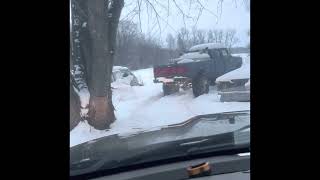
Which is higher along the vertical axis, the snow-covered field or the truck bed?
the truck bed

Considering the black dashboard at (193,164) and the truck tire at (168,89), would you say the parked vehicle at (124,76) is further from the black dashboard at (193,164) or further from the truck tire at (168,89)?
the black dashboard at (193,164)

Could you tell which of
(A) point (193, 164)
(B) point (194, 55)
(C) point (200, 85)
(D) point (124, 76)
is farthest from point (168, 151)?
(B) point (194, 55)

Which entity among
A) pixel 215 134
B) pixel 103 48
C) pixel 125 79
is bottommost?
pixel 215 134

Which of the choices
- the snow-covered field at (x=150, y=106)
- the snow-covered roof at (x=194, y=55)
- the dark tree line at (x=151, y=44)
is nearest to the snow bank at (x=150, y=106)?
the snow-covered field at (x=150, y=106)

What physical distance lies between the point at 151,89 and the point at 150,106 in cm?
34

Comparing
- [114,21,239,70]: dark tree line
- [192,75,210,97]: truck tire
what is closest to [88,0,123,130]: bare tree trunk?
[114,21,239,70]: dark tree line

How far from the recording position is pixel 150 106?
Result: 154 inches

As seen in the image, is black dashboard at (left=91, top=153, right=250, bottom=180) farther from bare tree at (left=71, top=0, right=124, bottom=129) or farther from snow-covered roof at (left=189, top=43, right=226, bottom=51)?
snow-covered roof at (left=189, top=43, right=226, bottom=51)

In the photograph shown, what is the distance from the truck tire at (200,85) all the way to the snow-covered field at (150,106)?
5 cm

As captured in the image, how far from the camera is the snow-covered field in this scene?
11.2 ft
